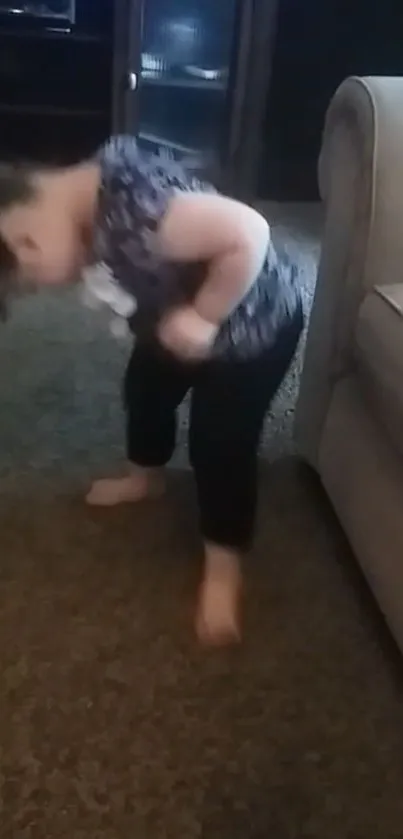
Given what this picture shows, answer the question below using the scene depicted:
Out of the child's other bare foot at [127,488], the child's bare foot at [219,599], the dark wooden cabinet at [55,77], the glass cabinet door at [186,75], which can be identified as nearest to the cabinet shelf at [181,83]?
the glass cabinet door at [186,75]

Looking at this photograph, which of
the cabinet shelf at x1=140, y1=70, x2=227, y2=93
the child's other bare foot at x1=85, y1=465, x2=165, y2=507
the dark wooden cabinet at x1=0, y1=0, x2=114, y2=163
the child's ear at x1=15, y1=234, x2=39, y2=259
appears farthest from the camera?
the cabinet shelf at x1=140, y1=70, x2=227, y2=93

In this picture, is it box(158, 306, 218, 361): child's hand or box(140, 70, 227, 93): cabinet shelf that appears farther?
box(140, 70, 227, 93): cabinet shelf

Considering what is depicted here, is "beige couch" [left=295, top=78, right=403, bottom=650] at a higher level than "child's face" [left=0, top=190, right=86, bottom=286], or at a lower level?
lower

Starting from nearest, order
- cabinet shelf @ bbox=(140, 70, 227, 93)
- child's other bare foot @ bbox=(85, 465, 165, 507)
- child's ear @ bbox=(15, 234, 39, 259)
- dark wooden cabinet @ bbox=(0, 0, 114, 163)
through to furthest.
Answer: child's ear @ bbox=(15, 234, 39, 259) < child's other bare foot @ bbox=(85, 465, 165, 507) < dark wooden cabinet @ bbox=(0, 0, 114, 163) < cabinet shelf @ bbox=(140, 70, 227, 93)

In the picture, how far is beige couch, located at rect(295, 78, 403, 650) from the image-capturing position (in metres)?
1.14

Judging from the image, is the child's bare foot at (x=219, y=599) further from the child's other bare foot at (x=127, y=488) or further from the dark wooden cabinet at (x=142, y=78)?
the dark wooden cabinet at (x=142, y=78)

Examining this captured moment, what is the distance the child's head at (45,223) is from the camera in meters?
0.97

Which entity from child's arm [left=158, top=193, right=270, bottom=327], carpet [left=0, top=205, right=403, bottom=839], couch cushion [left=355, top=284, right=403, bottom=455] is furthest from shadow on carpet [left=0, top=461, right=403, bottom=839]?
child's arm [left=158, top=193, right=270, bottom=327]

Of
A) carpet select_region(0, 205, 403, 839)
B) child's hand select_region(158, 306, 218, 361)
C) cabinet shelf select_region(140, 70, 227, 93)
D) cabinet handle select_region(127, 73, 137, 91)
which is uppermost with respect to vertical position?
child's hand select_region(158, 306, 218, 361)

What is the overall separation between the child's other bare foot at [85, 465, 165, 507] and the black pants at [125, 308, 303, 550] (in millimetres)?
169

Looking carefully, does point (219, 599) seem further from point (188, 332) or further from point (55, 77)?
point (55, 77)

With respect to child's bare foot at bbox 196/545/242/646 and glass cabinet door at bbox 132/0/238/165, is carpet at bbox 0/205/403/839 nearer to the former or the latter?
child's bare foot at bbox 196/545/242/646

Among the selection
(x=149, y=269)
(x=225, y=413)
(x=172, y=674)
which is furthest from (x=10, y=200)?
(x=172, y=674)

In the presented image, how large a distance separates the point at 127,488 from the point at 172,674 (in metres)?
0.32
